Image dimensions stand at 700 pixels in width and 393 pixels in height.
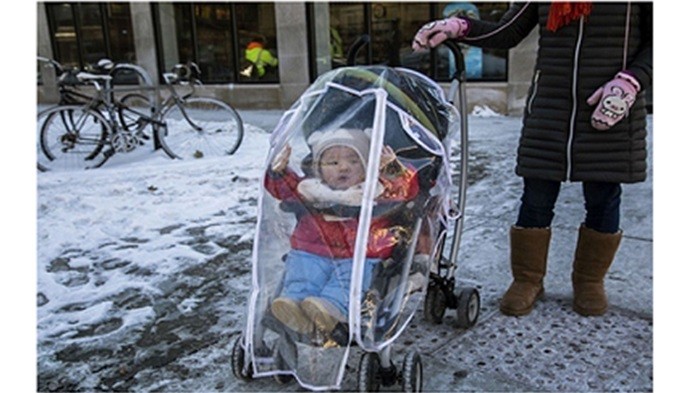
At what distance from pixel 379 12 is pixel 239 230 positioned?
275 inches

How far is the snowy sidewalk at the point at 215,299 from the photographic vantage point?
2.55 m

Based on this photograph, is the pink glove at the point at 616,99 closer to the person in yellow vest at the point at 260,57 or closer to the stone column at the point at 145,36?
the person in yellow vest at the point at 260,57

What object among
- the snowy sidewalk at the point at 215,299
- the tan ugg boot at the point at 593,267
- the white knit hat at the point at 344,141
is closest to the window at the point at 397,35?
the snowy sidewalk at the point at 215,299

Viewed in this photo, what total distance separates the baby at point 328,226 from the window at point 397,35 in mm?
7689

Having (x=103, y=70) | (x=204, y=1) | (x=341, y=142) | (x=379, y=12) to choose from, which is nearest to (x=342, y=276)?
(x=341, y=142)

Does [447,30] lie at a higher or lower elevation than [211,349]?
higher

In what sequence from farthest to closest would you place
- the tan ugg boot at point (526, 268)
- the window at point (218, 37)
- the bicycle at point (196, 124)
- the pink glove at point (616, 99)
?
the window at point (218, 37)
the bicycle at point (196, 124)
the tan ugg boot at point (526, 268)
the pink glove at point (616, 99)

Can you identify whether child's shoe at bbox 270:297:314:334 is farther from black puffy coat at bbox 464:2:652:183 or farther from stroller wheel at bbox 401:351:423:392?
black puffy coat at bbox 464:2:652:183

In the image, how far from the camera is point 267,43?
11.5m

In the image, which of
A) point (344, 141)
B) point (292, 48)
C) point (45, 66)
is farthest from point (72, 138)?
point (45, 66)

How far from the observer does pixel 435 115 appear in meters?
2.61

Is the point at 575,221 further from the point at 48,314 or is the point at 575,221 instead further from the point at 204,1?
the point at 204,1

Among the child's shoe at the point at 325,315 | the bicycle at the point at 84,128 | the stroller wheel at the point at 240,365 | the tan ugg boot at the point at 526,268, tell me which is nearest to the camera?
the child's shoe at the point at 325,315

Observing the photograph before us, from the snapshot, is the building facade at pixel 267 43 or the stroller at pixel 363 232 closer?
the stroller at pixel 363 232
